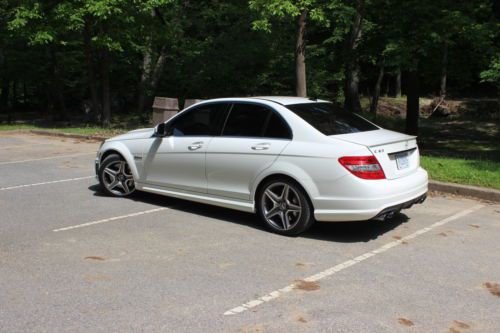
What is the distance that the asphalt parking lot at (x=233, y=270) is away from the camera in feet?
13.5

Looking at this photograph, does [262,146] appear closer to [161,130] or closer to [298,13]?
[161,130]

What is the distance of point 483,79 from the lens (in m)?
11.9

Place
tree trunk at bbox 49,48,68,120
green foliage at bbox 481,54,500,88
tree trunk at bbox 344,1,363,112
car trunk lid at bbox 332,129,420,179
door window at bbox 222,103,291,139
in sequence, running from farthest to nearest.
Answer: tree trunk at bbox 49,48,68,120 → tree trunk at bbox 344,1,363,112 → green foliage at bbox 481,54,500,88 → door window at bbox 222,103,291,139 → car trunk lid at bbox 332,129,420,179

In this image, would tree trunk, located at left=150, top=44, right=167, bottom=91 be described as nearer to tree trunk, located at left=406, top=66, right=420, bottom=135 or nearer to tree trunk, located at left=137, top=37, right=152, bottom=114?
tree trunk, located at left=137, top=37, right=152, bottom=114

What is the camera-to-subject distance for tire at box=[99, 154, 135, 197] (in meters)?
8.14

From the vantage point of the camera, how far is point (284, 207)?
248 inches

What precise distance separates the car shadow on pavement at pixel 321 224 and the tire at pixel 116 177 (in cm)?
24

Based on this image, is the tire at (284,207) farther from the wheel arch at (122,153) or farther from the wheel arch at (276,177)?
the wheel arch at (122,153)

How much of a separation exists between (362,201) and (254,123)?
1681 mm

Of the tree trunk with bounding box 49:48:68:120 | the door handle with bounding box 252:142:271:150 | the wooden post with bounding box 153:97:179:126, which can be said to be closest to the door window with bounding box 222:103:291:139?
the door handle with bounding box 252:142:271:150

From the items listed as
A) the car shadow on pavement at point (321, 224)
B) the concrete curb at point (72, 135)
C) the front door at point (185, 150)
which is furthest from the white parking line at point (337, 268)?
the concrete curb at point (72, 135)

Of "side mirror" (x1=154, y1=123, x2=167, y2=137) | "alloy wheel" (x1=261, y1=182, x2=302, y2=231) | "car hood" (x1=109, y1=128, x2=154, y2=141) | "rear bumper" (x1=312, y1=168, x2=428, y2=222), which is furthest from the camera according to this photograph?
"car hood" (x1=109, y1=128, x2=154, y2=141)

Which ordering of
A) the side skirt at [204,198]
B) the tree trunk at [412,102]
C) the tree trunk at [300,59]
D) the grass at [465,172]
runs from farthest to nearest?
the tree trunk at [300,59] < the tree trunk at [412,102] < the grass at [465,172] < the side skirt at [204,198]

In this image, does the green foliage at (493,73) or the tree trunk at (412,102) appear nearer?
the green foliage at (493,73)
